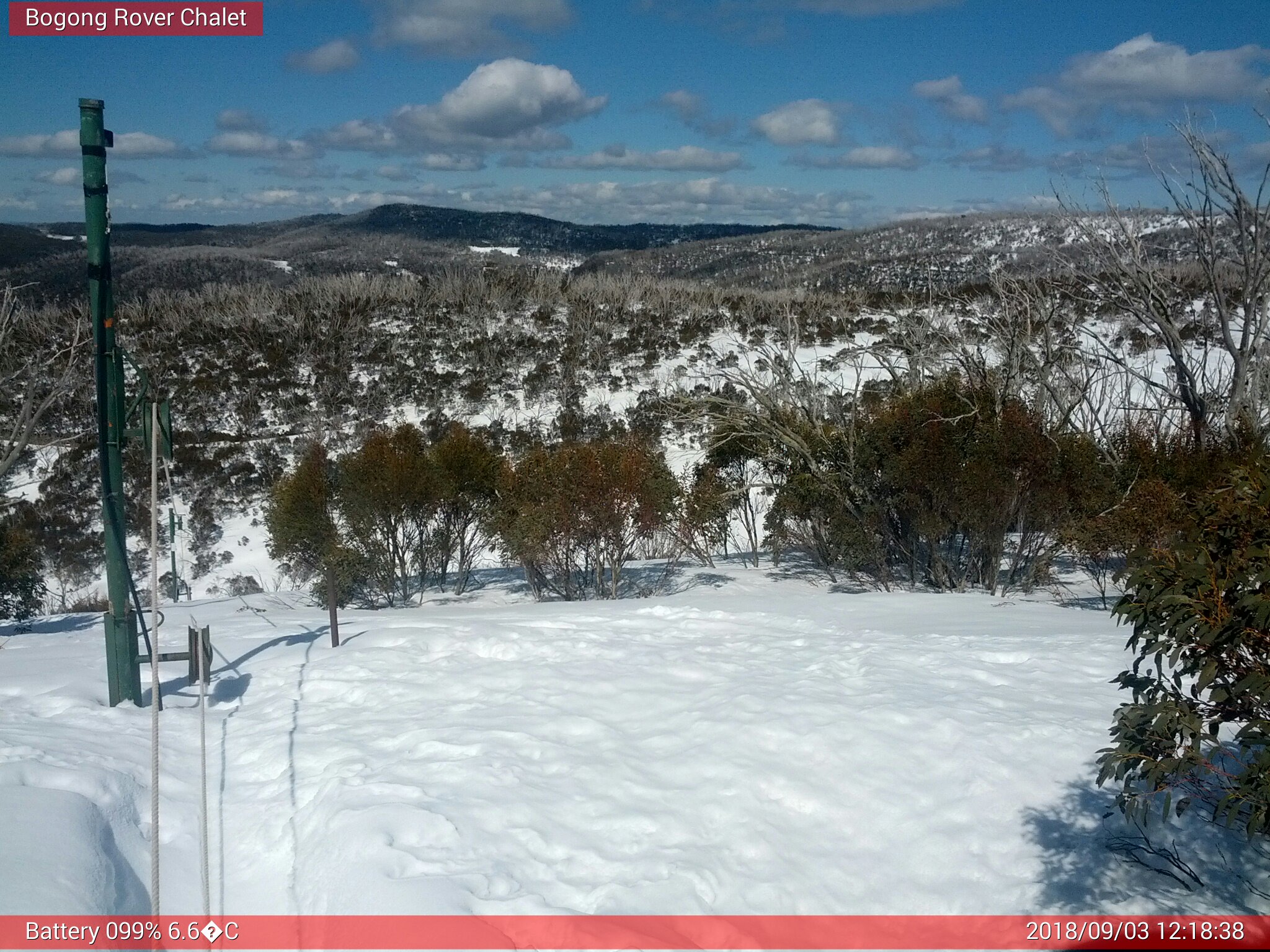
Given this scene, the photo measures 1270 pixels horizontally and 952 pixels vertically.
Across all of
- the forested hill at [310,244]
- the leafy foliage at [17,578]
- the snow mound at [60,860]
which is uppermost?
the forested hill at [310,244]

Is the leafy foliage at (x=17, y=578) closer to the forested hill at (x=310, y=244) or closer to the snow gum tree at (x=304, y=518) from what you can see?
the snow gum tree at (x=304, y=518)

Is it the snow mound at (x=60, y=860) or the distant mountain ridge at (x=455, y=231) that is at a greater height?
the distant mountain ridge at (x=455, y=231)

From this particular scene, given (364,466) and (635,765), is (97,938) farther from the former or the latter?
(364,466)

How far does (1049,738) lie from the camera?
565 cm

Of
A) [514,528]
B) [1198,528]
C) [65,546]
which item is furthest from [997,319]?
[65,546]

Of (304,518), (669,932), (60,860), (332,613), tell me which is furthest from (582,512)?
(60,860)

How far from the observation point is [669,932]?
13.0ft

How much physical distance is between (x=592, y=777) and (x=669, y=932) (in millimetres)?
1475

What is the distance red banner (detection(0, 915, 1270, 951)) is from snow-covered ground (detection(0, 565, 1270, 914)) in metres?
0.10

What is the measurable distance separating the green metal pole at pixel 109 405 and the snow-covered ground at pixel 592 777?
364 mm

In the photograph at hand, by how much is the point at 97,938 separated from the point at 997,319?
14842mm

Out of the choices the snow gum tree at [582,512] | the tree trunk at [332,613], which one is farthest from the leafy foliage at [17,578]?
the snow gum tree at [582,512]

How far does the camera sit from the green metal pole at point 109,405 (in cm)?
576

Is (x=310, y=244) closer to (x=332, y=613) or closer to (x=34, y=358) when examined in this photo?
(x=34, y=358)
